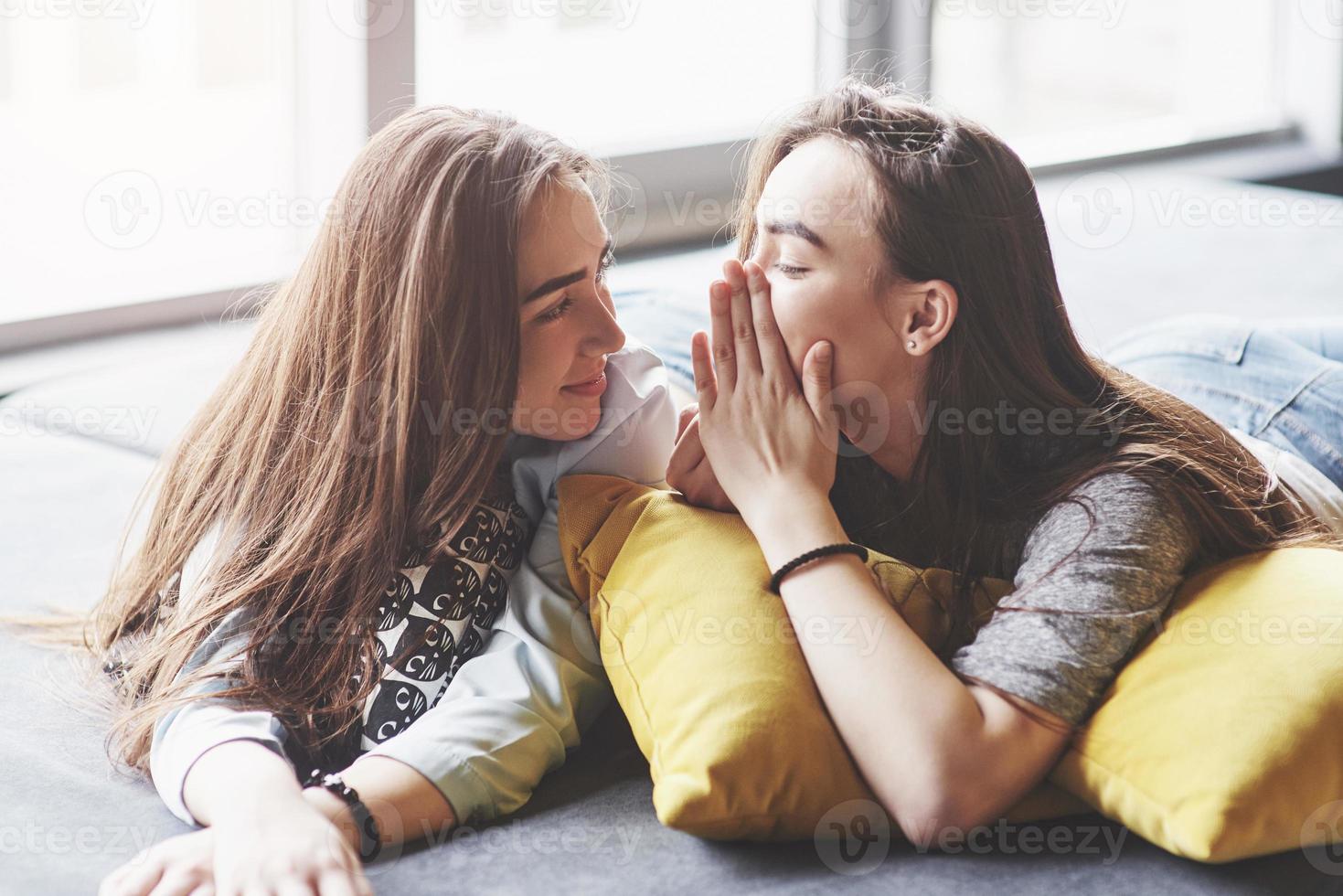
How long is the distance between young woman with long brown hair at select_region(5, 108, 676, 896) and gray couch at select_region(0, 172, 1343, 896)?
0.05 meters

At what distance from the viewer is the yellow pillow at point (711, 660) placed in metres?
1.03

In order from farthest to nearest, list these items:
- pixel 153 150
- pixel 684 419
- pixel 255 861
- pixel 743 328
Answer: pixel 153 150, pixel 684 419, pixel 743 328, pixel 255 861

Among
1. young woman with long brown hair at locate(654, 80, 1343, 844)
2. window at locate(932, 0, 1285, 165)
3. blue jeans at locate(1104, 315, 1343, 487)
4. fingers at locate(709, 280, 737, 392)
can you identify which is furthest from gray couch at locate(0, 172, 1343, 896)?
window at locate(932, 0, 1285, 165)

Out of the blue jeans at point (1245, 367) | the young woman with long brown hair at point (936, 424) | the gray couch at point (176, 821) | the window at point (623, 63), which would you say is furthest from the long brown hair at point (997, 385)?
the window at point (623, 63)

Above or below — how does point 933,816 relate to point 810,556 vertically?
below

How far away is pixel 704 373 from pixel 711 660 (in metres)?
0.31

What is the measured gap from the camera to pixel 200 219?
7.49 feet

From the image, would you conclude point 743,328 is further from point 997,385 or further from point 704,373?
point 997,385

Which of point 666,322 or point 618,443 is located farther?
point 666,322

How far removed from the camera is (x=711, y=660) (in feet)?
3.58

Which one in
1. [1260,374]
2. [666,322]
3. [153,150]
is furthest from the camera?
[153,150]

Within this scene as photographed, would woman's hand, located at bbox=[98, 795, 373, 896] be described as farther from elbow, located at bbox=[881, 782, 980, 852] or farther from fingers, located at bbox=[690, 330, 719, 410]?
fingers, located at bbox=[690, 330, 719, 410]

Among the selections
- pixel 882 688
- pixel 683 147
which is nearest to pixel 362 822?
pixel 882 688

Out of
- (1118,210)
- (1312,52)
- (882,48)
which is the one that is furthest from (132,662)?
(1312,52)
